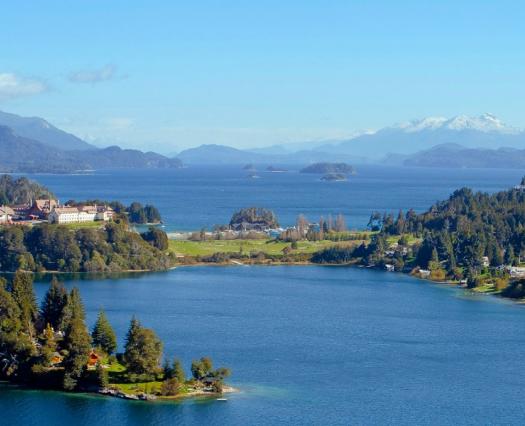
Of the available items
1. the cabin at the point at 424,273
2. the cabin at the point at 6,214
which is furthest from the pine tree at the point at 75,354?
the cabin at the point at 6,214

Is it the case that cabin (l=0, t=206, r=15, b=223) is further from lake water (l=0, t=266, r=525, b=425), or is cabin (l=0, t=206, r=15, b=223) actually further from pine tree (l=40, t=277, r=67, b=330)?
pine tree (l=40, t=277, r=67, b=330)

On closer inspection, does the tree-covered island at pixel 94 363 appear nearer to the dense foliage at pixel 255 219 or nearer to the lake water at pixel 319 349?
the lake water at pixel 319 349

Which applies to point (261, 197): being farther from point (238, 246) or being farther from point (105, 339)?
point (105, 339)

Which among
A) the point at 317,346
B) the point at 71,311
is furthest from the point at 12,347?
the point at 317,346

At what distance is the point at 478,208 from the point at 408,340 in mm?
36718

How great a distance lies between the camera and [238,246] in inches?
2549

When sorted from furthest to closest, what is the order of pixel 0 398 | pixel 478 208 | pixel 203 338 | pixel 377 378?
pixel 478 208, pixel 203 338, pixel 377 378, pixel 0 398

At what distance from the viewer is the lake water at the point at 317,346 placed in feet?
91.9

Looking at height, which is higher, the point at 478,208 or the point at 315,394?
the point at 478,208

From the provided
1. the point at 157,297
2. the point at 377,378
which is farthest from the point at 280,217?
the point at 377,378

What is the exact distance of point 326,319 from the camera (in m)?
40.5

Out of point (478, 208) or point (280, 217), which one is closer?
point (478, 208)

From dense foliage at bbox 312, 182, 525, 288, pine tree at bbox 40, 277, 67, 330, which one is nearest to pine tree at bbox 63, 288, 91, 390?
pine tree at bbox 40, 277, 67, 330

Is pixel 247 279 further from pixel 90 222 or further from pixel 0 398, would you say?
pixel 0 398
